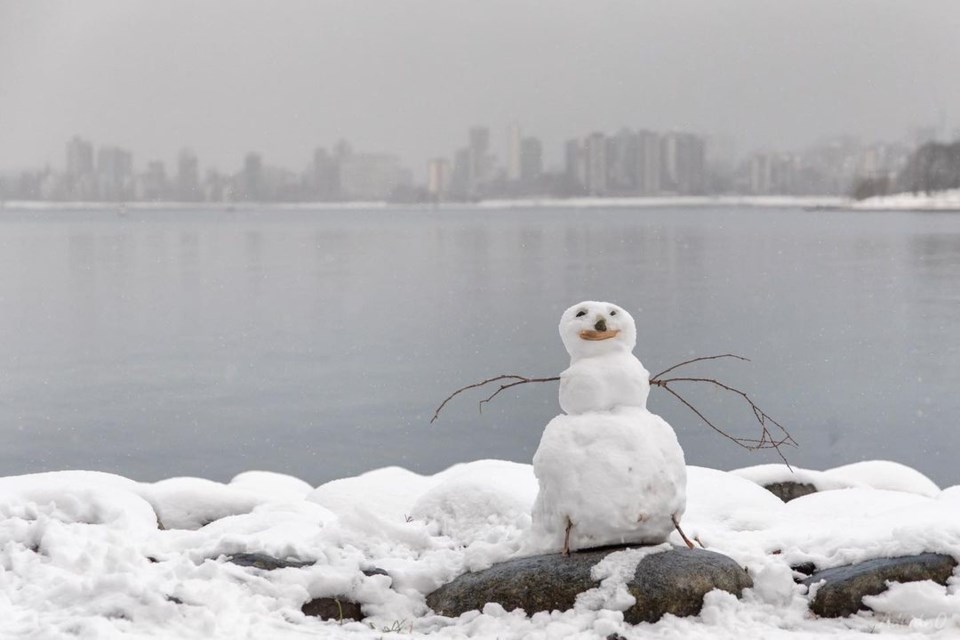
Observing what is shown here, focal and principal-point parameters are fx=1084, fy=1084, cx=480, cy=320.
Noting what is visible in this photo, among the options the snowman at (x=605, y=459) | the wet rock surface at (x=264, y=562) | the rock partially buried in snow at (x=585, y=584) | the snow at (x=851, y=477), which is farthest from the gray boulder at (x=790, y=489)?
the wet rock surface at (x=264, y=562)

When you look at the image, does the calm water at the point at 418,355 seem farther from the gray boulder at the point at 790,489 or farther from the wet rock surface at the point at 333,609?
the wet rock surface at the point at 333,609

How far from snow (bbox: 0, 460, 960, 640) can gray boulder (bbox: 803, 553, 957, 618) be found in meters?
0.07

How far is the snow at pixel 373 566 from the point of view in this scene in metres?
5.30

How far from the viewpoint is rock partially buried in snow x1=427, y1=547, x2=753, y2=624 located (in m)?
5.46

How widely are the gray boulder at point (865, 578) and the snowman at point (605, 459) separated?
808 millimetres

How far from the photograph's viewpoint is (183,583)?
560cm

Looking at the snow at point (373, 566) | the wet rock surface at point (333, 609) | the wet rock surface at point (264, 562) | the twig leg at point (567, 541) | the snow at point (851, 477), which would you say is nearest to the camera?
the snow at point (373, 566)

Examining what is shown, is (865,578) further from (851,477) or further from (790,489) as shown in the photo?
(851,477)

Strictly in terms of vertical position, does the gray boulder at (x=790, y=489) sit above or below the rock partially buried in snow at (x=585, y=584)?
below

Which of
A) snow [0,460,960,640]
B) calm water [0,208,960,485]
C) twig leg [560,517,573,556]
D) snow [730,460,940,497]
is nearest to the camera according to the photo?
snow [0,460,960,640]

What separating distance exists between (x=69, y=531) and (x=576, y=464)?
10.3 feet

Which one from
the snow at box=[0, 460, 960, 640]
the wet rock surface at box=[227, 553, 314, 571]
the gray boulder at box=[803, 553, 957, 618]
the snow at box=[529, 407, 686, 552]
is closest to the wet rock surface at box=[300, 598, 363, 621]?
the snow at box=[0, 460, 960, 640]

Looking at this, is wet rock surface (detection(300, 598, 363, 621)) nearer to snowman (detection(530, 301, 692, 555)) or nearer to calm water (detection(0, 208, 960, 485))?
snowman (detection(530, 301, 692, 555))

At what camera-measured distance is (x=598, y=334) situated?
20.6 feet
